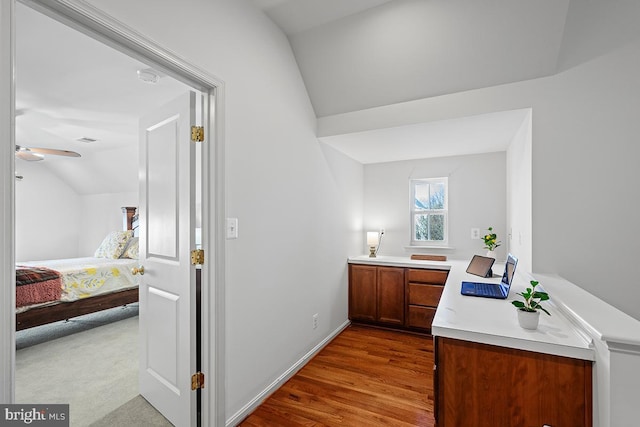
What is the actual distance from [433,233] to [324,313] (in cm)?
183

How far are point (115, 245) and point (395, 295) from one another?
4353 mm

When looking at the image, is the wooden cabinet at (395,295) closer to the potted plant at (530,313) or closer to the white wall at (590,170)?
the white wall at (590,170)

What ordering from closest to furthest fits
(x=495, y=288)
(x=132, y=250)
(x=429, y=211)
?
(x=495, y=288), (x=429, y=211), (x=132, y=250)

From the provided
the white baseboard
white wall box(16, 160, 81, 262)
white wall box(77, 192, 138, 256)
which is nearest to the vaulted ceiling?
the white baseboard

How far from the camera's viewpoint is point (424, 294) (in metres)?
3.23

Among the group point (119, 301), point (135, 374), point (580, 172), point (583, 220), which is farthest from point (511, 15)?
point (119, 301)

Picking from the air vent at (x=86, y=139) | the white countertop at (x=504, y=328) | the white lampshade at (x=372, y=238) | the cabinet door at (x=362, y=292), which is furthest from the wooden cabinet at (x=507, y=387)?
the air vent at (x=86, y=139)

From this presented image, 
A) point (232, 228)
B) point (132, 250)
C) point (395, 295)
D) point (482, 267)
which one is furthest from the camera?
point (132, 250)

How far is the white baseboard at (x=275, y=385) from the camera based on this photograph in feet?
6.05

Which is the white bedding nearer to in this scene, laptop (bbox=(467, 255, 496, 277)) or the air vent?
the air vent

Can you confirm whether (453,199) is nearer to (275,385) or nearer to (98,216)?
(275,385)

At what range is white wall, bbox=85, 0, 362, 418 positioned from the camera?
163 centimetres

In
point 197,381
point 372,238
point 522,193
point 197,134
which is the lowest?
point 197,381

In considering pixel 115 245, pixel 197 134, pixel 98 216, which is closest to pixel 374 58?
pixel 197 134
